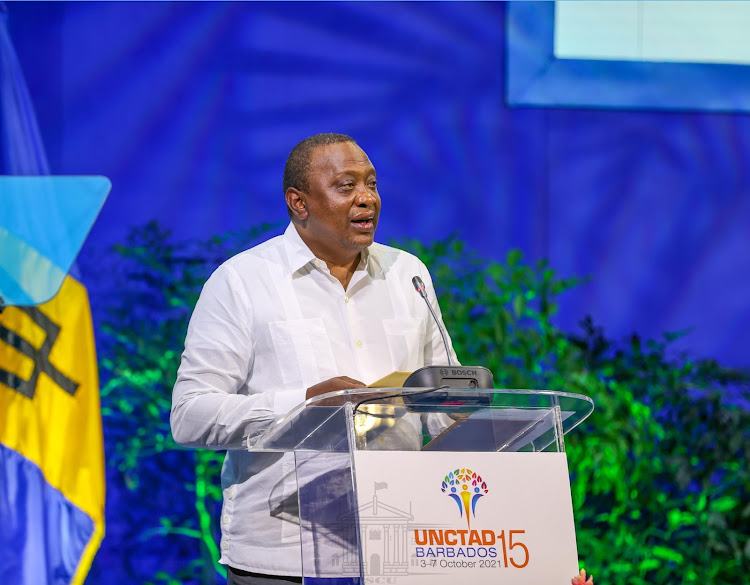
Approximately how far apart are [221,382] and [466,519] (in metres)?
0.78

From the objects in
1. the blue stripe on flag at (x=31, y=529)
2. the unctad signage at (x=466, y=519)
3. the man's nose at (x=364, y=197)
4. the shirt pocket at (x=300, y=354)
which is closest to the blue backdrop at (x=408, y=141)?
the blue stripe on flag at (x=31, y=529)

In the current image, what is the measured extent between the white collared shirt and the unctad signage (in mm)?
458

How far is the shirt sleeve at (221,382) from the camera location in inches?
75.4

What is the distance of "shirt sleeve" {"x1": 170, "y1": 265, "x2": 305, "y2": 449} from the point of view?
6.29ft

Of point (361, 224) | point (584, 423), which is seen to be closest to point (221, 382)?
point (361, 224)

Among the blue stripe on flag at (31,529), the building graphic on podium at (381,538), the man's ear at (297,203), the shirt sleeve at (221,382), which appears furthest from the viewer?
the blue stripe on flag at (31,529)

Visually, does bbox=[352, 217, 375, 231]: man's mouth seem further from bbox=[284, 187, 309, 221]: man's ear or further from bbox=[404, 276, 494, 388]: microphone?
bbox=[404, 276, 494, 388]: microphone

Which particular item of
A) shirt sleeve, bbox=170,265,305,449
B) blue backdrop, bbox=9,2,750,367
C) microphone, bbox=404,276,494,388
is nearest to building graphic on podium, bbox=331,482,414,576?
microphone, bbox=404,276,494,388

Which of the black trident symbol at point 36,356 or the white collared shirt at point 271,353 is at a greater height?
the black trident symbol at point 36,356

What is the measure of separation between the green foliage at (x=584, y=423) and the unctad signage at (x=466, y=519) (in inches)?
84.7

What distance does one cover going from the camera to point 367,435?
1516mm

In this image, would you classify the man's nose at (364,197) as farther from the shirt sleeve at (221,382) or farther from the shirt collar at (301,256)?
the shirt sleeve at (221,382)

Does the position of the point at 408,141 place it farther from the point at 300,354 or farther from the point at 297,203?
the point at 300,354

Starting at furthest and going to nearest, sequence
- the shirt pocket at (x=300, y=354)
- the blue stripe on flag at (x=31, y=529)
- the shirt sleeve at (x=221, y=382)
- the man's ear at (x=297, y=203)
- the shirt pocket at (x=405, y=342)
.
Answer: the blue stripe on flag at (x=31, y=529)
the man's ear at (x=297, y=203)
the shirt pocket at (x=405, y=342)
the shirt pocket at (x=300, y=354)
the shirt sleeve at (x=221, y=382)
